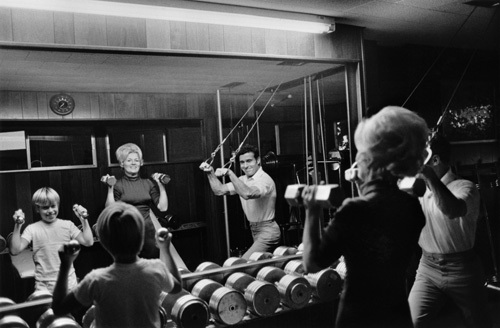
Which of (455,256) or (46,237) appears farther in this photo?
(46,237)

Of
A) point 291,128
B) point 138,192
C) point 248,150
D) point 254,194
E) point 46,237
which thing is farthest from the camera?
point 291,128

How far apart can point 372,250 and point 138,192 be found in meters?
2.28

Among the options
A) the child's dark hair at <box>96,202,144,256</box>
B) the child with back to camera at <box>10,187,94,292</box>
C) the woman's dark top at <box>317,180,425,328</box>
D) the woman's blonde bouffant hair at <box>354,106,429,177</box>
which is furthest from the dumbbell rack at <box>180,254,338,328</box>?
the woman's blonde bouffant hair at <box>354,106,429,177</box>

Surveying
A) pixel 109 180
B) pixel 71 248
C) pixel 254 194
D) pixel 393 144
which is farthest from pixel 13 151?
pixel 393 144

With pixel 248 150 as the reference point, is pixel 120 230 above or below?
below

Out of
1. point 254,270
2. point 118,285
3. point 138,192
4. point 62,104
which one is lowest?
point 254,270

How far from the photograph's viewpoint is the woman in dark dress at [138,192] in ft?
11.2

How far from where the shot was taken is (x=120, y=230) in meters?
1.83

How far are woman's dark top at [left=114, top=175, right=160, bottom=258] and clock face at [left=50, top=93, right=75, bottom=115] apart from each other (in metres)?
1.42

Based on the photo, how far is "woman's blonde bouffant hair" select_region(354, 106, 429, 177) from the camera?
5.38 feet

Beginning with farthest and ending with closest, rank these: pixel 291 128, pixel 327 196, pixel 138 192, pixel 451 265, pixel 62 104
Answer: pixel 62 104 < pixel 291 128 < pixel 138 192 < pixel 451 265 < pixel 327 196

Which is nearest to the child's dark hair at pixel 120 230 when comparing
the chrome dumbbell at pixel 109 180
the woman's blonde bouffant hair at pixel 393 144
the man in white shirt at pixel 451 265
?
the woman's blonde bouffant hair at pixel 393 144

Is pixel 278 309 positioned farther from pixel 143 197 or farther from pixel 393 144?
pixel 393 144

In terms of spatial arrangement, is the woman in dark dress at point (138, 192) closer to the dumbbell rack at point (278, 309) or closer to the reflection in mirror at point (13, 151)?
the dumbbell rack at point (278, 309)
